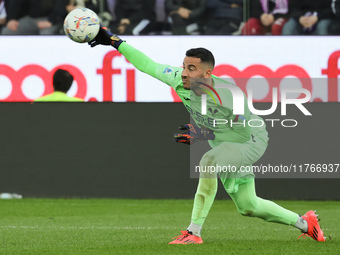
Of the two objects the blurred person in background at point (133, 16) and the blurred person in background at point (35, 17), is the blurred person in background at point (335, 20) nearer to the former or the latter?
the blurred person in background at point (133, 16)

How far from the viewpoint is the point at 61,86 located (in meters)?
12.6

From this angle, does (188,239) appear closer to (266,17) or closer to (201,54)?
(201,54)

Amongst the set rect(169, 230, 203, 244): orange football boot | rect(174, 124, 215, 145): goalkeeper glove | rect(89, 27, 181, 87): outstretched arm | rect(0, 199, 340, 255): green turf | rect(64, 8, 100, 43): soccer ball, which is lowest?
rect(0, 199, 340, 255): green turf

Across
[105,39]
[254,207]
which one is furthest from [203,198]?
[105,39]

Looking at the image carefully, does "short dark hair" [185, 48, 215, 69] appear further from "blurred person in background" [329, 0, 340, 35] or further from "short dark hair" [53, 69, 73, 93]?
"blurred person in background" [329, 0, 340, 35]

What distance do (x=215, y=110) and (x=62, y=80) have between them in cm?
581

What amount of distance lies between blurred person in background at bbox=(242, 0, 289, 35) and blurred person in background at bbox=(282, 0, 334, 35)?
130mm

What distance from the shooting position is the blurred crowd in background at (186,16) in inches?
547

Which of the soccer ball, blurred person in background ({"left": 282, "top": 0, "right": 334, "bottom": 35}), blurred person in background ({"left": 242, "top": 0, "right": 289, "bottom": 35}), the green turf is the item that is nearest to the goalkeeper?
the soccer ball

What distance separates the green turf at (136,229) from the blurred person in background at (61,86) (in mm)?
1634

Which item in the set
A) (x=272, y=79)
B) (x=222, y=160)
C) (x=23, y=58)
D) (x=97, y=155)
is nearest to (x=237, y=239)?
(x=222, y=160)

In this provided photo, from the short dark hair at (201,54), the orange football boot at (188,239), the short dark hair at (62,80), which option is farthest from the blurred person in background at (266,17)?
the orange football boot at (188,239)

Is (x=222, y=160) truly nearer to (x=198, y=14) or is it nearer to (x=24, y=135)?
(x=24, y=135)

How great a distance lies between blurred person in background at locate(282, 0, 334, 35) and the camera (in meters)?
14.0
